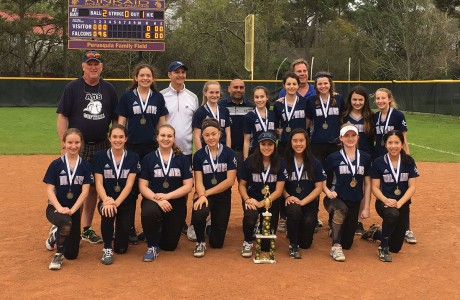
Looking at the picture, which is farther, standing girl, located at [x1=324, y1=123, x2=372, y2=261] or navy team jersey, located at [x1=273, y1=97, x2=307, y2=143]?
navy team jersey, located at [x1=273, y1=97, x2=307, y2=143]

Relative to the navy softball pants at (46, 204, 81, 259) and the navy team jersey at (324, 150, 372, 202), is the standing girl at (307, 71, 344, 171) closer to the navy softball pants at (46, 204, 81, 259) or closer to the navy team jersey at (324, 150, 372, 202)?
the navy team jersey at (324, 150, 372, 202)

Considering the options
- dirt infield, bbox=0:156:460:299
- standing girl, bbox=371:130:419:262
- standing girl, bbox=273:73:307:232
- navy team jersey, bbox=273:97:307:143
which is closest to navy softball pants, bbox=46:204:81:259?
dirt infield, bbox=0:156:460:299

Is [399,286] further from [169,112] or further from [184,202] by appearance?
[169,112]

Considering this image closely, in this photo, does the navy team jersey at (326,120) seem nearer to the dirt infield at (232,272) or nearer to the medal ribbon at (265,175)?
the medal ribbon at (265,175)

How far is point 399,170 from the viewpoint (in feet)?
17.3

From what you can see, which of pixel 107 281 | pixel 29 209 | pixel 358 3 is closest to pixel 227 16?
pixel 358 3

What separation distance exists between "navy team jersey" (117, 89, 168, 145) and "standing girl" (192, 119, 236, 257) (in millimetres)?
551

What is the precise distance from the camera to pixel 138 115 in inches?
215

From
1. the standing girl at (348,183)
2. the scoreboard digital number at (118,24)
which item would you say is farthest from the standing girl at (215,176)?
the scoreboard digital number at (118,24)

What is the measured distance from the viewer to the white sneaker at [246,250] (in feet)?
16.5

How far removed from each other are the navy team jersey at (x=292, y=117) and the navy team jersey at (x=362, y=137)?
474mm

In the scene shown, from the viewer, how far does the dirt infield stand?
407cm

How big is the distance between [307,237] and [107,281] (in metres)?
2.07

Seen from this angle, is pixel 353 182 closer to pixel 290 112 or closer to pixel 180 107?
pixel 290 112
